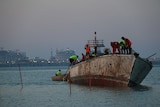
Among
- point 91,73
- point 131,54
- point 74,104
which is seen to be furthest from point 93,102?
point 91,73

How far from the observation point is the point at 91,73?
51656 mm

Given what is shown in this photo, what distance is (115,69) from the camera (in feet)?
156

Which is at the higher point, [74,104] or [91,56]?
[91,56]

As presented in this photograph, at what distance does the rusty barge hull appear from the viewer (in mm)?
46250

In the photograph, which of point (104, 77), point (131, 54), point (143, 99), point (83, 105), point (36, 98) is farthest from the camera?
point (104, 77)

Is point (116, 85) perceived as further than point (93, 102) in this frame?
Yes

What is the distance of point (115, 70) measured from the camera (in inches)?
1875

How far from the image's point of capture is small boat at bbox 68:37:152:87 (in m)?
46.2

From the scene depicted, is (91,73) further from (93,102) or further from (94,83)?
(93,102)

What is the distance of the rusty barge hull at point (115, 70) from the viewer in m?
46.2

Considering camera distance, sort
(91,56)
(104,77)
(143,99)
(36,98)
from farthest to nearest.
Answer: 1. (91,56)
2. (104,77)
3. (36,98)
4. (143,99)

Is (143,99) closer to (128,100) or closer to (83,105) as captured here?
(128,100)

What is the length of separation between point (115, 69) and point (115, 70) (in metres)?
0.09

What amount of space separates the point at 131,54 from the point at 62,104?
996 centimetres
